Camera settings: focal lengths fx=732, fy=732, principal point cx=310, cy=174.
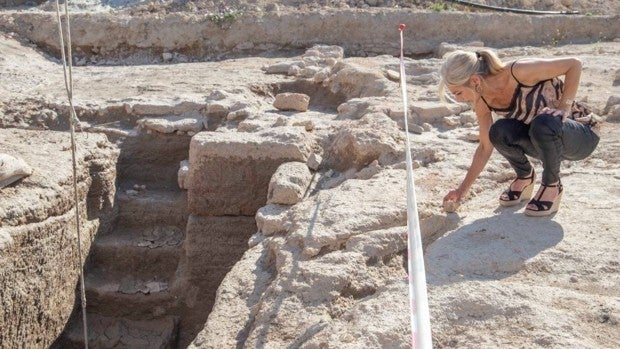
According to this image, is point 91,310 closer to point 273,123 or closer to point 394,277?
point 273,123

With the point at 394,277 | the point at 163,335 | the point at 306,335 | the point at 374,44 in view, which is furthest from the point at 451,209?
the point at 374,44

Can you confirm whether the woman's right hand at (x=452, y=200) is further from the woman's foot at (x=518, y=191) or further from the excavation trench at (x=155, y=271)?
the excavation trench at (x=155, y=271)

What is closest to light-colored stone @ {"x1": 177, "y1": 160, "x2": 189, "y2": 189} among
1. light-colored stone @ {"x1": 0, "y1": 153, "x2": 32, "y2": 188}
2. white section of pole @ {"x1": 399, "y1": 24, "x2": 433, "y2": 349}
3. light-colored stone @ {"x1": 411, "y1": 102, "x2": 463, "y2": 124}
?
light-colored stone @ {"x1": 0, "y1": 153, "x2": 32, "y2": 188}

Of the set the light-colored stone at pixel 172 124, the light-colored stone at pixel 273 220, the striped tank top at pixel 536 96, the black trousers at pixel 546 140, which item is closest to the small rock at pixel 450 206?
the black trousers at pixel 546 140

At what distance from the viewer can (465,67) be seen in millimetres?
3355

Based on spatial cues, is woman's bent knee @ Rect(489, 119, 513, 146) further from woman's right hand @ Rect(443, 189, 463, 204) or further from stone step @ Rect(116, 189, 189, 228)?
stone step @ Rect(116, 189, 189, 228)

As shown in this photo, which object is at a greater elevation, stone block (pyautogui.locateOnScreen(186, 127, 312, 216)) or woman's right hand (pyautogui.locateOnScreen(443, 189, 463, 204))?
woman's right hand (pyautogui.locateOnScreen(443, 189, 463, 204))

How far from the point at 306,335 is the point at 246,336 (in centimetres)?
43

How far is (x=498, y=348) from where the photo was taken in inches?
104

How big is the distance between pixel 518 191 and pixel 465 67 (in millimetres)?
774

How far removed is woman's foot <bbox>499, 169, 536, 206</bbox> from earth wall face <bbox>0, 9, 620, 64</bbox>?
484 centimetres

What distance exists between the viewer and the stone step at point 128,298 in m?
5.59

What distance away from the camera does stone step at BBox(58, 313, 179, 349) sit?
5316mm

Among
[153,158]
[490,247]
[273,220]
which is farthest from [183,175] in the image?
[490,247]
